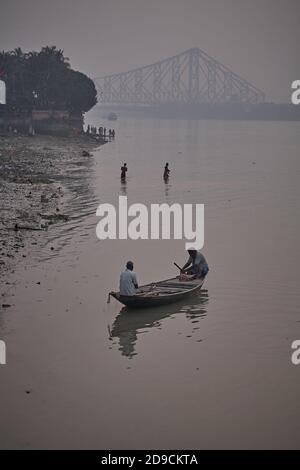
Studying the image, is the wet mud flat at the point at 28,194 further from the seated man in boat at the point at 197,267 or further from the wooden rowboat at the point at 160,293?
the seated man in boat at the point at 197,267

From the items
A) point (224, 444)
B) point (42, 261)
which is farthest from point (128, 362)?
point (42, 261)

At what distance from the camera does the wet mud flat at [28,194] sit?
75.5ft

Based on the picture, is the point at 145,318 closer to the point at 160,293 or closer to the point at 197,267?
the point at 160,293

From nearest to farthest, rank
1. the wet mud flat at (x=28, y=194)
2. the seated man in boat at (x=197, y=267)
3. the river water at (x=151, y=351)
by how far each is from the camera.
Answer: the river water at (x=151, y=351) → the seated man in boat at (x=197, y=267) → the wet mud flat at (x=28, y=194)

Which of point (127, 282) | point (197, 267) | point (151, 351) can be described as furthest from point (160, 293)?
point (151, 351)

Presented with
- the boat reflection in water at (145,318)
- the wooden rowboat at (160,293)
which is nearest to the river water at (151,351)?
the boat reflection in water at (145,318)

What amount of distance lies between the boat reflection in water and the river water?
44 millimetres

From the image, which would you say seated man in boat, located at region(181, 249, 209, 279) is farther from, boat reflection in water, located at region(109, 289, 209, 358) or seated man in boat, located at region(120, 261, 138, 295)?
seated man in boat, located at region(120, 261, 138, 295)

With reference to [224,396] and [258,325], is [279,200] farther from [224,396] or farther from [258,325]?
[224,396]

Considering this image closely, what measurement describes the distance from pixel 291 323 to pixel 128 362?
4859mm

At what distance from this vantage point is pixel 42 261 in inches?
869

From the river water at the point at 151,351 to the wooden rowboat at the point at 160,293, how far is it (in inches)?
10.7

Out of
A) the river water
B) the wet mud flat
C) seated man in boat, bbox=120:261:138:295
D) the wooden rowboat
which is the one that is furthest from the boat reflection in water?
the wet mud flat

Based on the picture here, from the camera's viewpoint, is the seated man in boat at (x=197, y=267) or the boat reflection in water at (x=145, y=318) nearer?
the boat reflection in water at (x=145, y=318)
